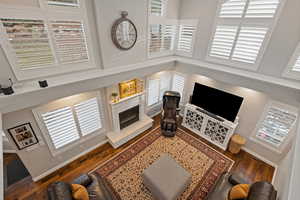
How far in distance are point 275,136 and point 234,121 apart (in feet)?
3.02

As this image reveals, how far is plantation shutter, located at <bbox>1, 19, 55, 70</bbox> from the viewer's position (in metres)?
2.04

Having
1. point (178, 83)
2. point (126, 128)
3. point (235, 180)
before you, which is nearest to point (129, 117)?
point (126, 128)

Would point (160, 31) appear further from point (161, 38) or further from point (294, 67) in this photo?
point (294, 67)

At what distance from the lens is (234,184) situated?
2461 mm

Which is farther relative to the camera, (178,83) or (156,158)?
(178,83)

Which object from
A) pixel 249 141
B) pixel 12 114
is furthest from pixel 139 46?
pixel 249 141

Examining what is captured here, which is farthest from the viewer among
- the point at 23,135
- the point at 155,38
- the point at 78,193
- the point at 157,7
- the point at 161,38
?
the point at 161,38

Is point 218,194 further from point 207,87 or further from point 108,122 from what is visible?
point 108,122

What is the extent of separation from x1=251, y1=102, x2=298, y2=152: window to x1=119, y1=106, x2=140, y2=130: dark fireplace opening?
347cm

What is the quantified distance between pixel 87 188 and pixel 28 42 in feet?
8.93

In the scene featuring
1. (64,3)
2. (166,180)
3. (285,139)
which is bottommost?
(166,180)

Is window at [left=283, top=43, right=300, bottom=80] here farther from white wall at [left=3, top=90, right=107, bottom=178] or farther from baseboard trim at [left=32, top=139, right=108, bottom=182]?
baseboard trim at [left=32, top=139, right=108, bottom=182]

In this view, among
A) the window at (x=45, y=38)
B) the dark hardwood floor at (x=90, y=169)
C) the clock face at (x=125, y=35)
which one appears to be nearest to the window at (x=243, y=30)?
the clock face at (x=125, y=35)

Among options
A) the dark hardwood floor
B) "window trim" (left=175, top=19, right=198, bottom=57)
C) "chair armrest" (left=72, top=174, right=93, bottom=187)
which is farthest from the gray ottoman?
"window trim" (left=175, top=19, right=198, bottom=57)
